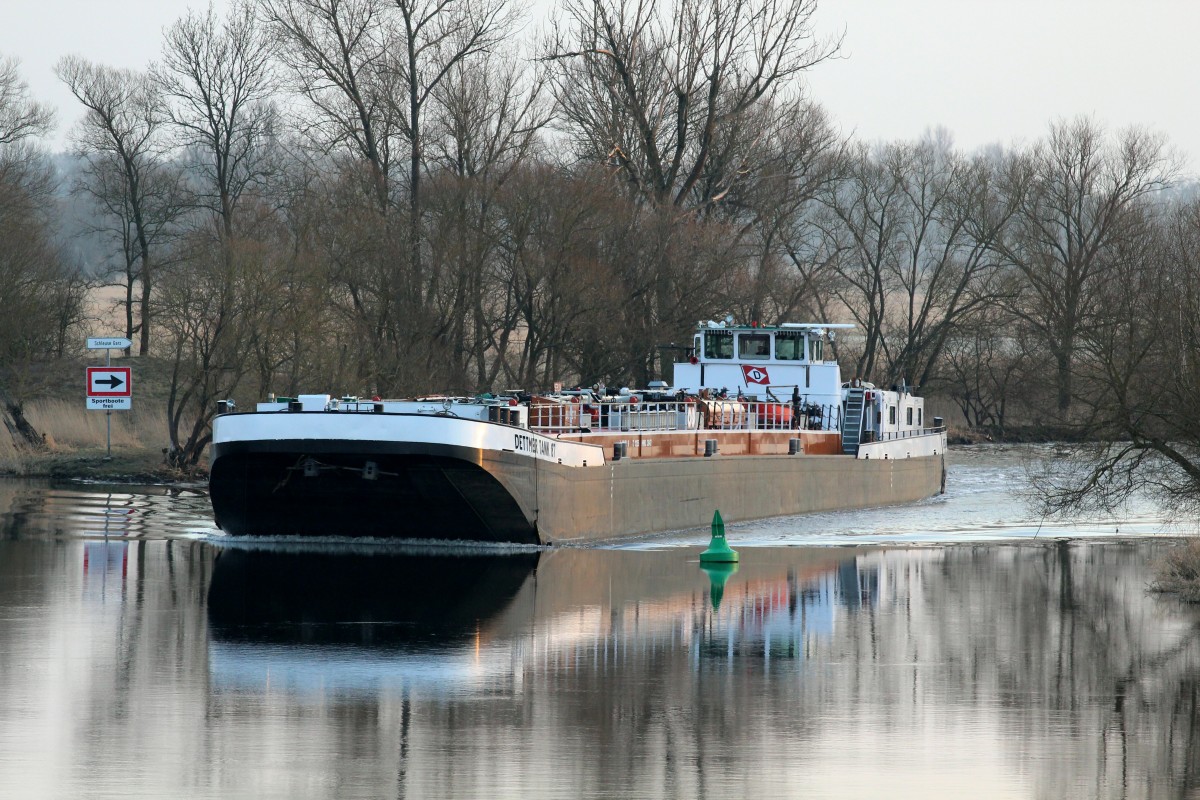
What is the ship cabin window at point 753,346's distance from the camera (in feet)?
137

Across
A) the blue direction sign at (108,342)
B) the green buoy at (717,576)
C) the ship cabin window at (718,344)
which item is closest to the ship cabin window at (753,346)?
the ship cabin window at (718,344)

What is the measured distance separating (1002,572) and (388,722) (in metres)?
14.5

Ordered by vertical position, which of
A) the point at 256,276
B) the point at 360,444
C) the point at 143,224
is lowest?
the point at 360,444

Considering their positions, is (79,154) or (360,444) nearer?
(360,444)

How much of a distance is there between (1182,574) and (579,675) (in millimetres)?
10819

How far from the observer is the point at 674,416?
34.8m

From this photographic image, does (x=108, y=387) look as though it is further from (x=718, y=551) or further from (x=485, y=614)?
(x=485, y=614)

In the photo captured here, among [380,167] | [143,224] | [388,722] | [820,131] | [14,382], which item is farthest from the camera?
[143,224]

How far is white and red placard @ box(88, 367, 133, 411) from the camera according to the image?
137 feet

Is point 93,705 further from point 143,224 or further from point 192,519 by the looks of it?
point 143,224

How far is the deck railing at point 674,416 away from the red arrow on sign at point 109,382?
14.9 m

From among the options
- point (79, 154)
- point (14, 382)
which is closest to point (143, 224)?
point (79, 154)

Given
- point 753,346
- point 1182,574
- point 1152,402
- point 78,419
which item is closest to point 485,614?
point 1182,574

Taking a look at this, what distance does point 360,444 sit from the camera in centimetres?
2581
